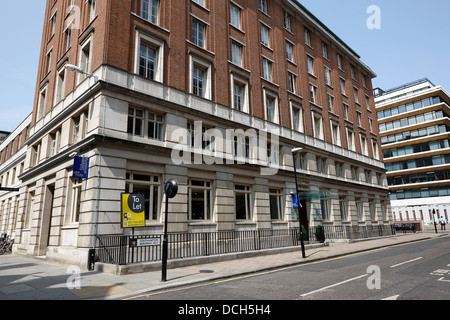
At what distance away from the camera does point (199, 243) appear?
49.5ft

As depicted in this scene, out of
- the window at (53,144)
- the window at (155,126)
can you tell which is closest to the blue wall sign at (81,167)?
the window at (155,126)

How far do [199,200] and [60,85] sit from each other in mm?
13614

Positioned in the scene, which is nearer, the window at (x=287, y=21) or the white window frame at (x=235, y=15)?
the white window frame at (x=235, y=15)

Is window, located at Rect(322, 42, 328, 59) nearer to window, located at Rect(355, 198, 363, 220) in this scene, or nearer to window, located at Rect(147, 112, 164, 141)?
window, located at Rect(355, 198, 363, 220)

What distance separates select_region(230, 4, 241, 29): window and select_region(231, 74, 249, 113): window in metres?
5.29

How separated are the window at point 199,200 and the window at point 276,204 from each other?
6.49m

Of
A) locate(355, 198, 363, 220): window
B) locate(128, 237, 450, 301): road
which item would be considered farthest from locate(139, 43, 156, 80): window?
locate(355, 198, 363, 220): window

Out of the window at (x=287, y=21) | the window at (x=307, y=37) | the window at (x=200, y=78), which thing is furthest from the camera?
the window at (x=307, y=37)

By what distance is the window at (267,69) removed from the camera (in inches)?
1049

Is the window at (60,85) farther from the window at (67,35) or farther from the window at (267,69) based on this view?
the window at (267,69)

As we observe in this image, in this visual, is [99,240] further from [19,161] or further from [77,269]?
[19,161]

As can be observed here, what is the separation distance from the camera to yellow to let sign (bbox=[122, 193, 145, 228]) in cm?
1309

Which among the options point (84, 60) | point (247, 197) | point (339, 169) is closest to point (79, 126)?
point (84, 60)

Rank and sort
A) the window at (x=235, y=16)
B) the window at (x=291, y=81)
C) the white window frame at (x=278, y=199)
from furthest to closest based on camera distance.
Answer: the window at (x=291, y=81), the window at (x=235, y=16), the white window frame at (x=278, y=199)
